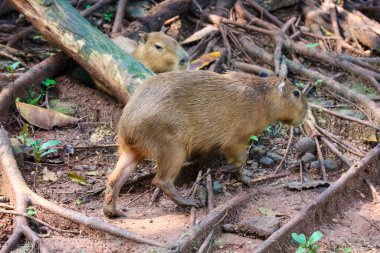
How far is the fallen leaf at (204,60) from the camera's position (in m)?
7.07

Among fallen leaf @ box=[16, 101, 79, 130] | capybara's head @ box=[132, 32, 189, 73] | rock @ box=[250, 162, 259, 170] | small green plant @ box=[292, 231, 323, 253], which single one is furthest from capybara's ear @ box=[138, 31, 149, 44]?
small green plant @ box=[292, 231, 323, 253]

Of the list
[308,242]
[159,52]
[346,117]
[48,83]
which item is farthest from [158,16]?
[308,242]

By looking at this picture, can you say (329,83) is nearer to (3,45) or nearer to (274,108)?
(274,108)

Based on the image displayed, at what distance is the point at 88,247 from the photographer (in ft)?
13.1

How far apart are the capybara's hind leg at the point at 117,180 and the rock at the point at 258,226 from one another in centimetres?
87

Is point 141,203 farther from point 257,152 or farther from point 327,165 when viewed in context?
point 327,165

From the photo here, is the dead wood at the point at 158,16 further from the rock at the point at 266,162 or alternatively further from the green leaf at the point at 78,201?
the green leaf at the point at 78,201

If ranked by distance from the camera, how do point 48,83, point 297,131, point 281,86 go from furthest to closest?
point 48,83 → point 297,131 → point 281,86

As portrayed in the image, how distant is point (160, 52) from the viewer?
7.27m

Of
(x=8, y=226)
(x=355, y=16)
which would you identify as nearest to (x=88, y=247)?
(x=8, y=226)

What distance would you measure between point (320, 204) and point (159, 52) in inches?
131

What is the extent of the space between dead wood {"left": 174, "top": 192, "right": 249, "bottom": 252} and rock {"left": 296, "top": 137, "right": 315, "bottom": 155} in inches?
44.5

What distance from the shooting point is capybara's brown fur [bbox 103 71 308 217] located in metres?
4.54

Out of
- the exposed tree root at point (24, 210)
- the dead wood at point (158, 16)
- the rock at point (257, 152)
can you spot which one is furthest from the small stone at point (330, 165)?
the dead wood at point (158, 16)
